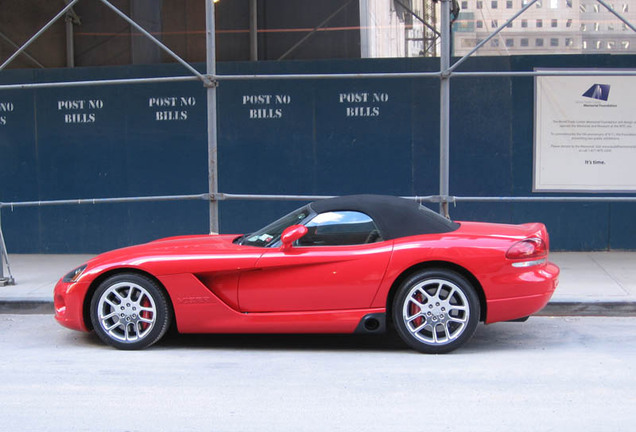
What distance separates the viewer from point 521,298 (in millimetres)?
5613

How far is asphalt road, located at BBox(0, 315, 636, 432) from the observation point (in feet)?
14.2

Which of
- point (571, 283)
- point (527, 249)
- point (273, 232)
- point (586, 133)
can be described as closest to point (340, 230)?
point (273, 232)

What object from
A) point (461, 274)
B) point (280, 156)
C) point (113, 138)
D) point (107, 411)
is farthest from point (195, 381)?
point (113, 138)

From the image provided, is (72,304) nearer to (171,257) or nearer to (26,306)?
(171,257)

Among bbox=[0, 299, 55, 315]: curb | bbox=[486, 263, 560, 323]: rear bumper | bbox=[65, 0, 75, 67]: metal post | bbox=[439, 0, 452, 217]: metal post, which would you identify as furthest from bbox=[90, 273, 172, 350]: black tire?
bbox=[65, 0, 75, 67]: metal post

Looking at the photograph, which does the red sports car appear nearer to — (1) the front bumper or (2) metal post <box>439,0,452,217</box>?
(1) the front bumper

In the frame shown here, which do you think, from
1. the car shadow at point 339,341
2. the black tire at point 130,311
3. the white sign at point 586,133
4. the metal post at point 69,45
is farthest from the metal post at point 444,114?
the metal post at point 69,45

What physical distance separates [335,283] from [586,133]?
5.82 meters

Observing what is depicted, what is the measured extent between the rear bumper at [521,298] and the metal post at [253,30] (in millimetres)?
6653

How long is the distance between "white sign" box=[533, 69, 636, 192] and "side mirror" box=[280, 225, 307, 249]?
5.34 meters

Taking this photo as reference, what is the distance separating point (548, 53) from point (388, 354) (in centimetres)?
598

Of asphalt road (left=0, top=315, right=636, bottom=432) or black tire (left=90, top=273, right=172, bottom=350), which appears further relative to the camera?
black tire (left=90, top=273, right=172, bottom=350)

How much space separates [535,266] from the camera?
5.70 m

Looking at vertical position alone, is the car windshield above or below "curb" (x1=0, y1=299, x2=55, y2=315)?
above
